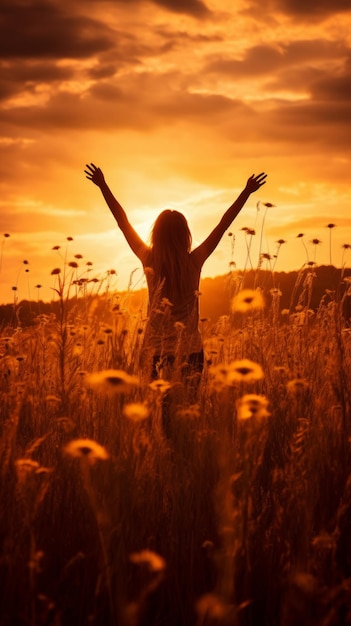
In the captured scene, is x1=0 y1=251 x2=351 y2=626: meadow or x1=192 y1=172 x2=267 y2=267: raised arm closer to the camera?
x1=0 y1=251 x2=351 y2=626: meadow

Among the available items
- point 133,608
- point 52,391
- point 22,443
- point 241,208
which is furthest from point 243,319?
point 133,608

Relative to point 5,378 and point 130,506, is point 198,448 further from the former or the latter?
point 5,378

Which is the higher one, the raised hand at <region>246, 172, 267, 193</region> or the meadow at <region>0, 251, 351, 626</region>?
the raised hand at <region>246, 172, 267, 193</region>

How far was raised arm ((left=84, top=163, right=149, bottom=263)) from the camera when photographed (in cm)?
548

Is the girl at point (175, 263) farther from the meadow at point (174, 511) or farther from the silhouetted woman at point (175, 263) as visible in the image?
the meadow at point (174, 511)

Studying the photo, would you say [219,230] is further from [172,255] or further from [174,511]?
[174,511]

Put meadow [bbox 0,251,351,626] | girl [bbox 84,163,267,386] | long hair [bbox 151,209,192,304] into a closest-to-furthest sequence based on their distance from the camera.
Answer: meadow [bbox 0,251,351,626], girl [bbox 84,163,267,386], long hair [bbox 151,209,192,304]

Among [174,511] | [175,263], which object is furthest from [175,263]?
[174,511]

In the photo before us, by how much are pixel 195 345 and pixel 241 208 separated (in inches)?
56.2

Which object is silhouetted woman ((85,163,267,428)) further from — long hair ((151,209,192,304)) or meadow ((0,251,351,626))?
meadow ((0,251,351,626))

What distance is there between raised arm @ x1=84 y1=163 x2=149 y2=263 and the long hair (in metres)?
0.18

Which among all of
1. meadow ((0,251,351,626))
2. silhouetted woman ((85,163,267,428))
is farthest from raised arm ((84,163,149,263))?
meadow ((0,251,351,626))

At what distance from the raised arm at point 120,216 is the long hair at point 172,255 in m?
0.18

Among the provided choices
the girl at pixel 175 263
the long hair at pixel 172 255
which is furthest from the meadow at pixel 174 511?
the long hair at pixel 172 255
